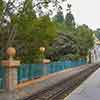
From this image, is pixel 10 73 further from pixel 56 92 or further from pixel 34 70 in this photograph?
pixel 34 70

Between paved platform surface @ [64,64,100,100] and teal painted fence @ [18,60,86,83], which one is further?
teal painted fence @ [18,60,86,83]

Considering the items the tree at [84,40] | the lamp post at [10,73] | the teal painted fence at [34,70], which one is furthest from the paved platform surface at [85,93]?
the tree at [84,40]

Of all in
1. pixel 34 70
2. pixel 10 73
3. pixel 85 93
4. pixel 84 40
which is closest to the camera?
pixel 85 93

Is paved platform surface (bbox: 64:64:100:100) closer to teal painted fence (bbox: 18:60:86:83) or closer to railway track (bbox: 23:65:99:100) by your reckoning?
railway track (bbox: 23:65:99:100)

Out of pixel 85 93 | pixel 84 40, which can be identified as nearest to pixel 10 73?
pixel 85 93

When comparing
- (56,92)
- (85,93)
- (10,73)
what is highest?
(10,73)

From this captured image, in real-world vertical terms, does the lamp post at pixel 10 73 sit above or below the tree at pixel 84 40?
below

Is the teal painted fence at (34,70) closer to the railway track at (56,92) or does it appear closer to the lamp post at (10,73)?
the railway track at (56,92)

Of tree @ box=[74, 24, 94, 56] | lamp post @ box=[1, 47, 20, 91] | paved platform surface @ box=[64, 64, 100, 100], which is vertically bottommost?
paved platform surface @ box=[64, 64, 100, 100]

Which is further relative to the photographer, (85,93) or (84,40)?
(84,40)

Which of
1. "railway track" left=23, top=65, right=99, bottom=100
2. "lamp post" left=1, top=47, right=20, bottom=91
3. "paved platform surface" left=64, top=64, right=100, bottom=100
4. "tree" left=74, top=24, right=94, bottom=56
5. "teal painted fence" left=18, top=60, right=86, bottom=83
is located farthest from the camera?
"tree" left=74, top=24, right=94, bottom=56

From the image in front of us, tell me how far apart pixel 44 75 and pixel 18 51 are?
4.15m

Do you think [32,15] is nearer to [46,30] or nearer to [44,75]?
[46,30]

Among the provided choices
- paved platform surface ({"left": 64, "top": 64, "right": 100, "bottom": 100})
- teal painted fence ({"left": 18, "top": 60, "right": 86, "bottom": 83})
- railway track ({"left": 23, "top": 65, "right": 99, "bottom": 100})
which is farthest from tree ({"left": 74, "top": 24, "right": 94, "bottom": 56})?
paved platform surface ({"left": 64, "top": 64, "right": 100, "bottom": 100})
